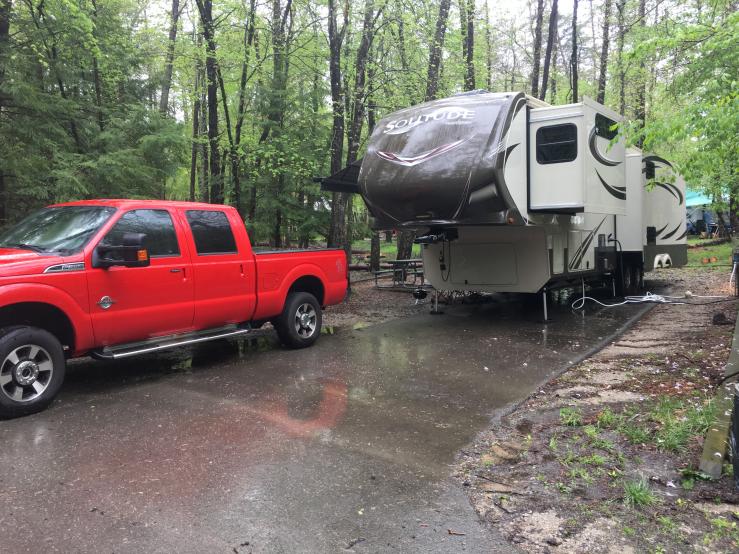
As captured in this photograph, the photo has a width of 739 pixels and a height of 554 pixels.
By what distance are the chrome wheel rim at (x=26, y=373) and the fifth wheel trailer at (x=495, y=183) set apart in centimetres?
534

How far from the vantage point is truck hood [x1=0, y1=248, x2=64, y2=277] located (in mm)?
5016

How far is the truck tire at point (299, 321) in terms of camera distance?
26.0ft

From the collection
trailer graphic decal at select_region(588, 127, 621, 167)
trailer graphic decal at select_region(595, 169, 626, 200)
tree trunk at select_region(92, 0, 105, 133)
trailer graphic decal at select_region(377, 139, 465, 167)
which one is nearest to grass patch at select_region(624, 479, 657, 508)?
trailer graphic decal at select_region(377, 139, 465, 167)

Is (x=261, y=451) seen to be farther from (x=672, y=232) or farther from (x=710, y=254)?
(x=710, y=254)

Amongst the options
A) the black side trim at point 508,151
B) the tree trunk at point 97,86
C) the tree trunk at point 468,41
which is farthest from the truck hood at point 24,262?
the tree trunk at point 468,41

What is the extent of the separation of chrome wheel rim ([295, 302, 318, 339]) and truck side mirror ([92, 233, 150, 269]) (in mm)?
2819

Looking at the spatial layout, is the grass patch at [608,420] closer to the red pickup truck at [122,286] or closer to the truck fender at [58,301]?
the red pickup truck at [122,286]

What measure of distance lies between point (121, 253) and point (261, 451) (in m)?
2.69

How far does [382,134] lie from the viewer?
9.40m

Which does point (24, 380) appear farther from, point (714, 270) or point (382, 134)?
point (714, 270)

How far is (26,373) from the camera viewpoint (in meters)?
5.13

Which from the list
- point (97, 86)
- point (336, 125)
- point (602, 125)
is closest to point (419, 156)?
point (602, 125)

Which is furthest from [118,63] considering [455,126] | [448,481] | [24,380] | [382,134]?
[448,481]

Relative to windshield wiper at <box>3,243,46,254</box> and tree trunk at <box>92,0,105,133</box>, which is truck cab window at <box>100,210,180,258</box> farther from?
tree trunk at <box>92,0,105,133</box>
